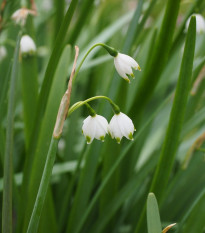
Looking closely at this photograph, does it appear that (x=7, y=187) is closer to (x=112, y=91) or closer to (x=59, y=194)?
(x=112, y=91)

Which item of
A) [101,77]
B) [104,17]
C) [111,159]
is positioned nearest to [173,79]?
[101,77]

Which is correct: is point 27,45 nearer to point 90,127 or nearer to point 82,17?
point 82,17

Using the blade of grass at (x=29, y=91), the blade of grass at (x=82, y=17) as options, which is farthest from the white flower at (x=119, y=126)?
the blade of grass at (x=82, y=17)

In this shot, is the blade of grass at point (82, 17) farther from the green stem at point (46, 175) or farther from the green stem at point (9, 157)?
the green stem at point (46, 175)

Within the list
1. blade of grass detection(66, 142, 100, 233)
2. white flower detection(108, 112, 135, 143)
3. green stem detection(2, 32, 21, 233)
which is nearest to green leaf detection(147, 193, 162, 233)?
white flower detection(108, 112, 135, 143)

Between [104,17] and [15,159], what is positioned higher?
[104,17]

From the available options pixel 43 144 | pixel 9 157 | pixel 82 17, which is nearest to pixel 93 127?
pixel 9 157
